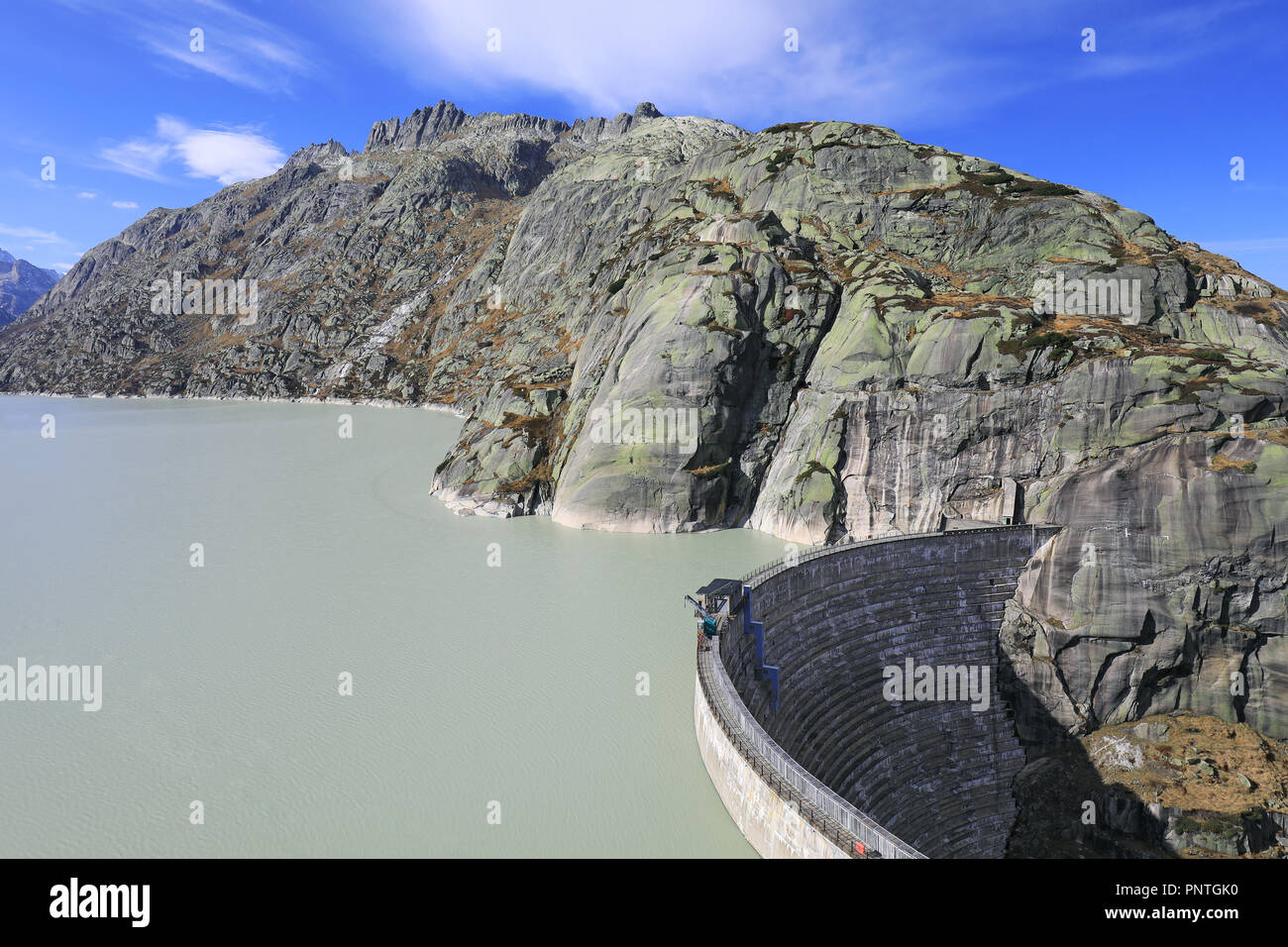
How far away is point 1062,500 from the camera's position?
33781mm

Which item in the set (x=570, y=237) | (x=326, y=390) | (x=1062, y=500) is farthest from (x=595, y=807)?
(x=326, y=390)

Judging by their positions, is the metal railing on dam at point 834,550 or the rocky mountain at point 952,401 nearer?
the metal railing on dam at point 834,550

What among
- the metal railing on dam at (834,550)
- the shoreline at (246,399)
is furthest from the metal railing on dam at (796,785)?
the shoreline at (246,399)

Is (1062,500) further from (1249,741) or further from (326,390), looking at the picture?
(326,390)

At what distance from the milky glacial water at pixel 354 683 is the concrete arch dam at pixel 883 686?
2.72 metres

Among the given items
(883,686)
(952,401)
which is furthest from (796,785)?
(952,401)

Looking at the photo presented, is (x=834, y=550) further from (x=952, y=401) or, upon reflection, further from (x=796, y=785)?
(x=952, y=401)

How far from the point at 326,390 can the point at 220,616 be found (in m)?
122

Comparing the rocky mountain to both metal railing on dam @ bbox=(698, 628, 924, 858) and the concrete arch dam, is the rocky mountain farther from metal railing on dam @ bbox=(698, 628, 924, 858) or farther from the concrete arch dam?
metal railing on dam @ bbox=(698, 628, 924, 858)

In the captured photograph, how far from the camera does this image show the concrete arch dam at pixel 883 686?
21.3 meters

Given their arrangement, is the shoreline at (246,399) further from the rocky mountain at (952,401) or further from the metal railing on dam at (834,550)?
the metal railing on dam at (834,550)

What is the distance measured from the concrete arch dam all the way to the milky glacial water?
8.93 feet

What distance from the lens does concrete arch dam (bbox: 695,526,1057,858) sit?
21.3 meters

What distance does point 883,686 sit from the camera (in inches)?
1133
